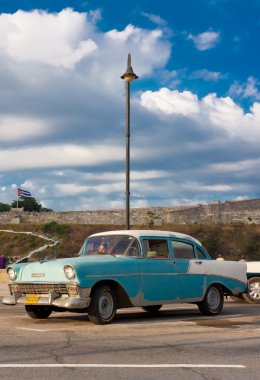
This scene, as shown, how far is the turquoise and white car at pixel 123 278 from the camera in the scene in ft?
33.7

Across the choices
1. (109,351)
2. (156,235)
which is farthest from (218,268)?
(109,351)

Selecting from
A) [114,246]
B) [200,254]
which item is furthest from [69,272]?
[200,254]

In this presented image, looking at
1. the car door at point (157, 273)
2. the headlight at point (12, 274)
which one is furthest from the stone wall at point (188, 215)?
the headlight at point (12, 274)

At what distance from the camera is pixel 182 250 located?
12375 mm

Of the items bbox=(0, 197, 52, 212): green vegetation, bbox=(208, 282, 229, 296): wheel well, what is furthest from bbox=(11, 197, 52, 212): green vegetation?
bbox=(208, 282, 229, 296): wheel well

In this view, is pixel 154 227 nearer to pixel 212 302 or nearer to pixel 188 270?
pixel 212 302

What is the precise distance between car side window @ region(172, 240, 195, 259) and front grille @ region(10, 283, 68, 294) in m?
2.78

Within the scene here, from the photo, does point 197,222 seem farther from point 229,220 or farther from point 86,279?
point 86,279

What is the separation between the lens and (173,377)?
6.18 meters

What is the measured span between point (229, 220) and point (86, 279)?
71102 mm

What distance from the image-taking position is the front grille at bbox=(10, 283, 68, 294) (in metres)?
10.3

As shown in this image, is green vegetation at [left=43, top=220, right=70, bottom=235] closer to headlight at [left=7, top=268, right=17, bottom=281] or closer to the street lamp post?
the street lamp post

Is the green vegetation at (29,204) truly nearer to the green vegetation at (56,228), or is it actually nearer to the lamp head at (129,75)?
the green vegetation at (56,228)

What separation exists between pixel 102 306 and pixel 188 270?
2.37 m
